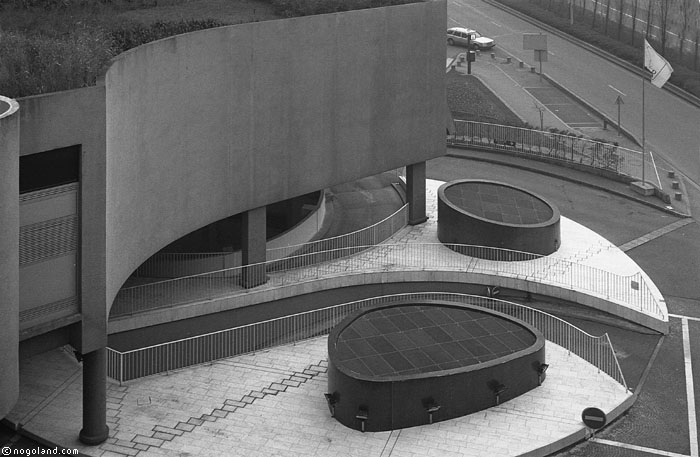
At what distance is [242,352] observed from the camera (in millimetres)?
29000

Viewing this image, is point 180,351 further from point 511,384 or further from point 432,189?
point 432,189

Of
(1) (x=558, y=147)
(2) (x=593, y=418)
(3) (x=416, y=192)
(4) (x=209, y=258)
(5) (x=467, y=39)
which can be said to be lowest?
(2) (x=593, y=418)

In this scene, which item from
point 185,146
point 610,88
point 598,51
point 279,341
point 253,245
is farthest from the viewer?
point 598,51

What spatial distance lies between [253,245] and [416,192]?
28.3 feet

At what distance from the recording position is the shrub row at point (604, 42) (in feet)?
209

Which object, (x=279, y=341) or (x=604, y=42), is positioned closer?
(x=279, y=341)

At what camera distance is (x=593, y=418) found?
25.3 meters

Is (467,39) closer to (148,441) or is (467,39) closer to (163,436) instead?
(163,436)

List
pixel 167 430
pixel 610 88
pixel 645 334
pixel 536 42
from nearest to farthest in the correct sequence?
pixel 167 430, pixel 645 334, pixel 610 88, pixel 536 42

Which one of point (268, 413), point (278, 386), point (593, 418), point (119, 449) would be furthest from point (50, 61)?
point (593, 418)

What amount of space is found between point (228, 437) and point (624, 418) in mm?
10324

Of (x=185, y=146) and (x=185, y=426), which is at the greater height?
(x=185, y=146)

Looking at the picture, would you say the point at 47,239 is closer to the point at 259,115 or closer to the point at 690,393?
the point at 259,115

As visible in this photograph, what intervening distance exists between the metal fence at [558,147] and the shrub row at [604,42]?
14.8 meters
